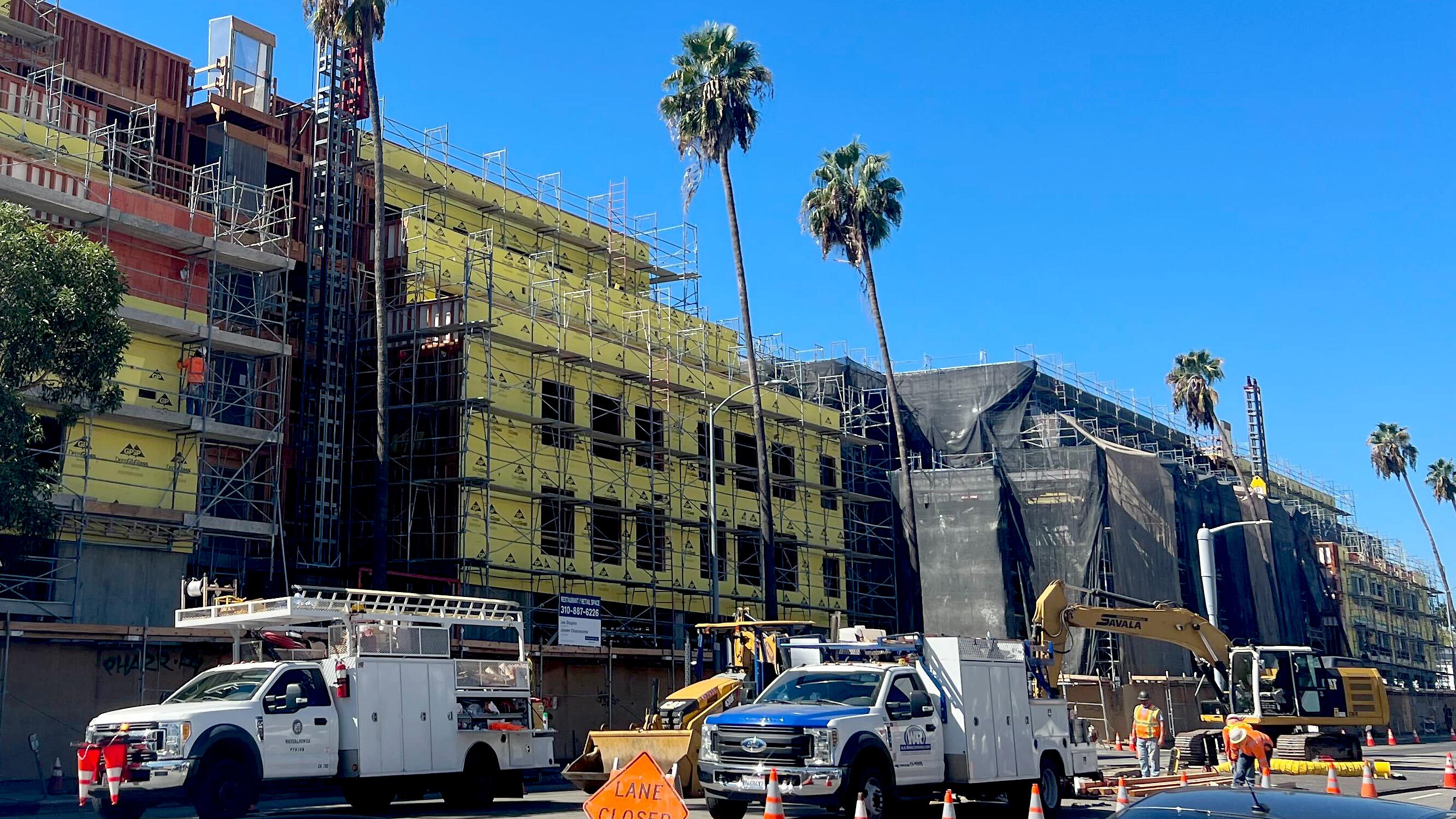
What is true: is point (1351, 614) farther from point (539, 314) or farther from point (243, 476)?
point (243, 476)

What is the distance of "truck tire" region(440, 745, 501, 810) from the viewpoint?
19.5 m

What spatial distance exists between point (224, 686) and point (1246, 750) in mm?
13577

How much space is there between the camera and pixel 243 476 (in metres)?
33.4

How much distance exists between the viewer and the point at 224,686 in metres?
17.2

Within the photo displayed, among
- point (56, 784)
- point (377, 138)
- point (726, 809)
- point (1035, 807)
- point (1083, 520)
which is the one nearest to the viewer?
point (1035, 807)

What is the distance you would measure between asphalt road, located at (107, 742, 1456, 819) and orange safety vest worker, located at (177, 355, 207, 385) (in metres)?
12.5

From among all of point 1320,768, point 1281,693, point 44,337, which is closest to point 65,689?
point 44,337

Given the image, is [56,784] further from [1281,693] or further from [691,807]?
[1281,693]

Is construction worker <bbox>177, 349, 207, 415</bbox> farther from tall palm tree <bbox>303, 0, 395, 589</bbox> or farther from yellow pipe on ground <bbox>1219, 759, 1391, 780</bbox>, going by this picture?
yellow pipe on ground <bbox>1219, 759, 1391, 780</bbox>

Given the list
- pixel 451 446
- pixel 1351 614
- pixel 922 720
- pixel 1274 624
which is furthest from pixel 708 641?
pixel 1351 614

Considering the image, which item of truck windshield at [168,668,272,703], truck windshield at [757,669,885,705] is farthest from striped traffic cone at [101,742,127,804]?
truck windshield at [757,669,885,705]

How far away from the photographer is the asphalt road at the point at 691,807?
17750 mm

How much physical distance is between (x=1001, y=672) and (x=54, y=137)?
24433mm

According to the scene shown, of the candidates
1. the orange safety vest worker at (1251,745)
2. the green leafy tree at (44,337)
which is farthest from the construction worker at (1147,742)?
the green leafy tree at (44,337)
